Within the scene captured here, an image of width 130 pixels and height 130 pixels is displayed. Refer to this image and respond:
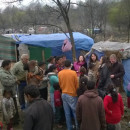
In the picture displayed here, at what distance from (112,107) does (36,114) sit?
6.10ft

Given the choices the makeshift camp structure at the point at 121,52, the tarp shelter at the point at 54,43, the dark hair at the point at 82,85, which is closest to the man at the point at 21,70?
the dark hair at the point at 82,85

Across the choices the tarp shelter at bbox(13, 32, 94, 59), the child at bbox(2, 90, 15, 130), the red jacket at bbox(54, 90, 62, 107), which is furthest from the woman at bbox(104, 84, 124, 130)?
the tarp shelter at bbox(13, 32, 94, 59)

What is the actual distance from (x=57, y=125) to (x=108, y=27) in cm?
3535

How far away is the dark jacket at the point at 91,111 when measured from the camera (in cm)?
385

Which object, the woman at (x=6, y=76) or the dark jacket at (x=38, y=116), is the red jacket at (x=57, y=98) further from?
the dark jacket at (x=38, y=116)

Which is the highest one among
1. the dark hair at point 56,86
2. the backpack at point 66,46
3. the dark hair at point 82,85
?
the backpack at point 66,46

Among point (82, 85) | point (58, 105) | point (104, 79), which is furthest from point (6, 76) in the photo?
point (104, 79)

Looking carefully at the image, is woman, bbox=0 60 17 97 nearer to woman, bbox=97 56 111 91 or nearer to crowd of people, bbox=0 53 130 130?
crowd of people, bbox=0 53 130 130

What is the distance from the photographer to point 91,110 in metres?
3.86

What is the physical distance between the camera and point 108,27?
129 ft

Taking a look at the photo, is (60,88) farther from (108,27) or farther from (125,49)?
(108,27)

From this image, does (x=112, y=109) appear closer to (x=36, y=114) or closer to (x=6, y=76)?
(x=36, y=114)

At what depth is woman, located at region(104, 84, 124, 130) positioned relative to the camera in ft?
14.0

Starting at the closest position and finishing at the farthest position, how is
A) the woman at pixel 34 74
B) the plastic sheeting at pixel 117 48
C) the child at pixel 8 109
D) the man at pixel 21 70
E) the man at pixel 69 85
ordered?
the man at pixel 69 85 < the child at pixel 8 109 < the woman at pixel 34 74 < the man at pixel 21 70 < the plastic sheeting at pixel 117 48
